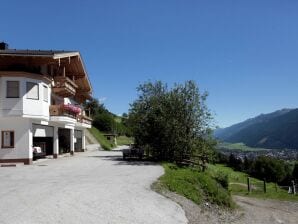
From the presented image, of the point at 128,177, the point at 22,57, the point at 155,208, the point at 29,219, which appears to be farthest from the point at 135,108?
the point at 29,219

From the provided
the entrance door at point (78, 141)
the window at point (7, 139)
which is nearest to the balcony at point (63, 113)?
the window at point (7, 139)

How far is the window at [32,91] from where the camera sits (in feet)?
97.2

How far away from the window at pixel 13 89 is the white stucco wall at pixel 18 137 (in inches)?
67.5

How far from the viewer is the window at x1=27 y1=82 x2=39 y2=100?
29.6 metres

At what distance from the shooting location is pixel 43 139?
122ft

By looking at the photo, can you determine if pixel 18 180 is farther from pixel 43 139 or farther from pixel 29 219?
pixel 43 139

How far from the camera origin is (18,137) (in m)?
29.8

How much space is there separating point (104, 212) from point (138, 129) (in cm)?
2280

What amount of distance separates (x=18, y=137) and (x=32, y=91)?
3493 millimetres

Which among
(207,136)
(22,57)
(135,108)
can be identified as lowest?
(207,136)

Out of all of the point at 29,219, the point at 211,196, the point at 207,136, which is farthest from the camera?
the point at 207,136

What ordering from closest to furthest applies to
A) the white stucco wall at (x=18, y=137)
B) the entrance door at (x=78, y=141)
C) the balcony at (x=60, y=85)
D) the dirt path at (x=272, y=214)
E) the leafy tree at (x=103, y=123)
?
the dirt path at (x=272, y=214) < the white stucco wall at (x=18, y=137) < the balcony at (x=60, y=85) < the entrance door at (x=78, y=141) < the leafy tree at (x=103, y=123)

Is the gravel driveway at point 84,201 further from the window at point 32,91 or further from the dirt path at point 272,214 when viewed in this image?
the window at point 32,91

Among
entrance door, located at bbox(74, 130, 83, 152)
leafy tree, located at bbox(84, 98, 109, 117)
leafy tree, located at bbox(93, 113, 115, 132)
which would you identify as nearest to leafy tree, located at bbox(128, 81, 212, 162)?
entrance door, located at bbox(74, 130, 83, 152)
